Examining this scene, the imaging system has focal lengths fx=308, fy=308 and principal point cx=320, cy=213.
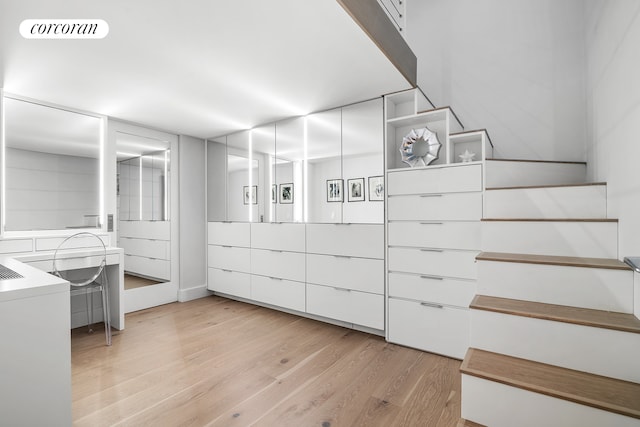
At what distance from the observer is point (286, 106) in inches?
123

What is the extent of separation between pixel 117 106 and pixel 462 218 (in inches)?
134

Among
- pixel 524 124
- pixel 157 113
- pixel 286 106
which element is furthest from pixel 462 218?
pixel 157 113

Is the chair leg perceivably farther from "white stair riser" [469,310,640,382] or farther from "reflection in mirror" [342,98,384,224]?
"white stair riser" [469,310,640,382]

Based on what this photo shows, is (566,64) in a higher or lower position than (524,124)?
higher

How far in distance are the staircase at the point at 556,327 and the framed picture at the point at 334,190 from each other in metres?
1.41

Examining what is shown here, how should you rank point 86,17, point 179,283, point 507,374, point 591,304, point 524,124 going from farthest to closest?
point 179,283, point 524,124, point 86,17, point 591,304, point 507,374

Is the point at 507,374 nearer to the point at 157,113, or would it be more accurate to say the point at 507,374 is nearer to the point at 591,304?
the point at 591,304

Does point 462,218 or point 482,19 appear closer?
point 462,218

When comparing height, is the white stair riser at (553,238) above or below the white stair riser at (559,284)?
above

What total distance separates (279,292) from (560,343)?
2719 mm

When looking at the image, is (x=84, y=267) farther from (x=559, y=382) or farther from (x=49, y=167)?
(x=559, y=382)

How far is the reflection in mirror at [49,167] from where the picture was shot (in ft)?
9.25

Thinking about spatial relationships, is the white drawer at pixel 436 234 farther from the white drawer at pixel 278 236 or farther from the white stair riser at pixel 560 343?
the white drawer at pixel 278 236

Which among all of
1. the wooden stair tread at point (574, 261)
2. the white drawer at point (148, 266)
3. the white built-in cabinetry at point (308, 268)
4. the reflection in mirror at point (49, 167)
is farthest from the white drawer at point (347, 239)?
the reflection in mirror at point (49, 167)
